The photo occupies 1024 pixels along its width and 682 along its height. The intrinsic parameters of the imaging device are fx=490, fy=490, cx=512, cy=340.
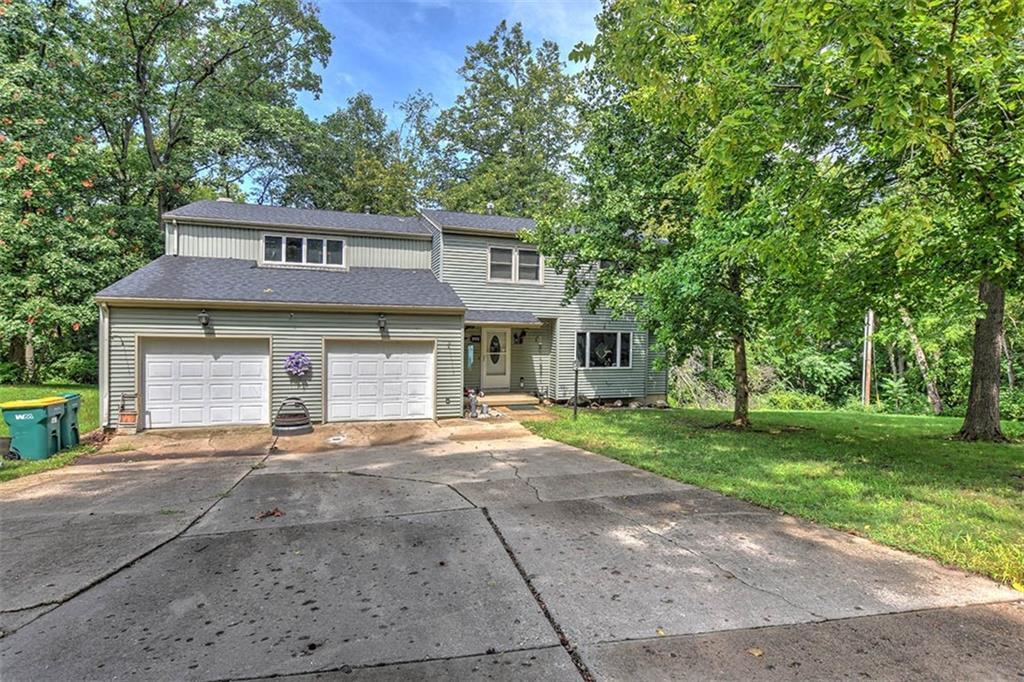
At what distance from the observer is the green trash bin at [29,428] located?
8.05 meters

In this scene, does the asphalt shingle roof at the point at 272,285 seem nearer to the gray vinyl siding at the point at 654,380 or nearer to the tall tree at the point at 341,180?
the gray vinyl siding at the point at 654,380

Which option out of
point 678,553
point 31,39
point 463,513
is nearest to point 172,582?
point 463,513

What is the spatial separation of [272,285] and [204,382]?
8.86ft

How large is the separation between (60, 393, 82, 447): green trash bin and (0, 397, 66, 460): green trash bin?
0.55 m

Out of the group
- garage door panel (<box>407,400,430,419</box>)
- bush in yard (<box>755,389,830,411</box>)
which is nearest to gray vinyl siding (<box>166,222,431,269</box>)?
garage door panel (<box>407,400,430,419</box>)

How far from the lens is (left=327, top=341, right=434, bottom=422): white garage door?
11663 millimetres

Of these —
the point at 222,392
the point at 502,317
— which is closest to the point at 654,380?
the point at 502,317

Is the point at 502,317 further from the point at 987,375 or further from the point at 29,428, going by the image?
the point at 987,375

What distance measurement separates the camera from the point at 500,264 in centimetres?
1536

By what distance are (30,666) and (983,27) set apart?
7985 millimetres

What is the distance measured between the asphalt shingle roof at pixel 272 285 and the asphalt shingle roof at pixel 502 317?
3.68 ft

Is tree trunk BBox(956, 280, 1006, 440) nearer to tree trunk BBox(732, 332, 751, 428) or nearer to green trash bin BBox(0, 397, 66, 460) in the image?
tree trunk BBox(732, 332, 751, 428)

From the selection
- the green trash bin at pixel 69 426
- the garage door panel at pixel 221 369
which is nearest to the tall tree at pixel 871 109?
the garage door panel at pixel 221 369

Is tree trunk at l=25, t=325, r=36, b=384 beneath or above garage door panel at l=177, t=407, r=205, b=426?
above
